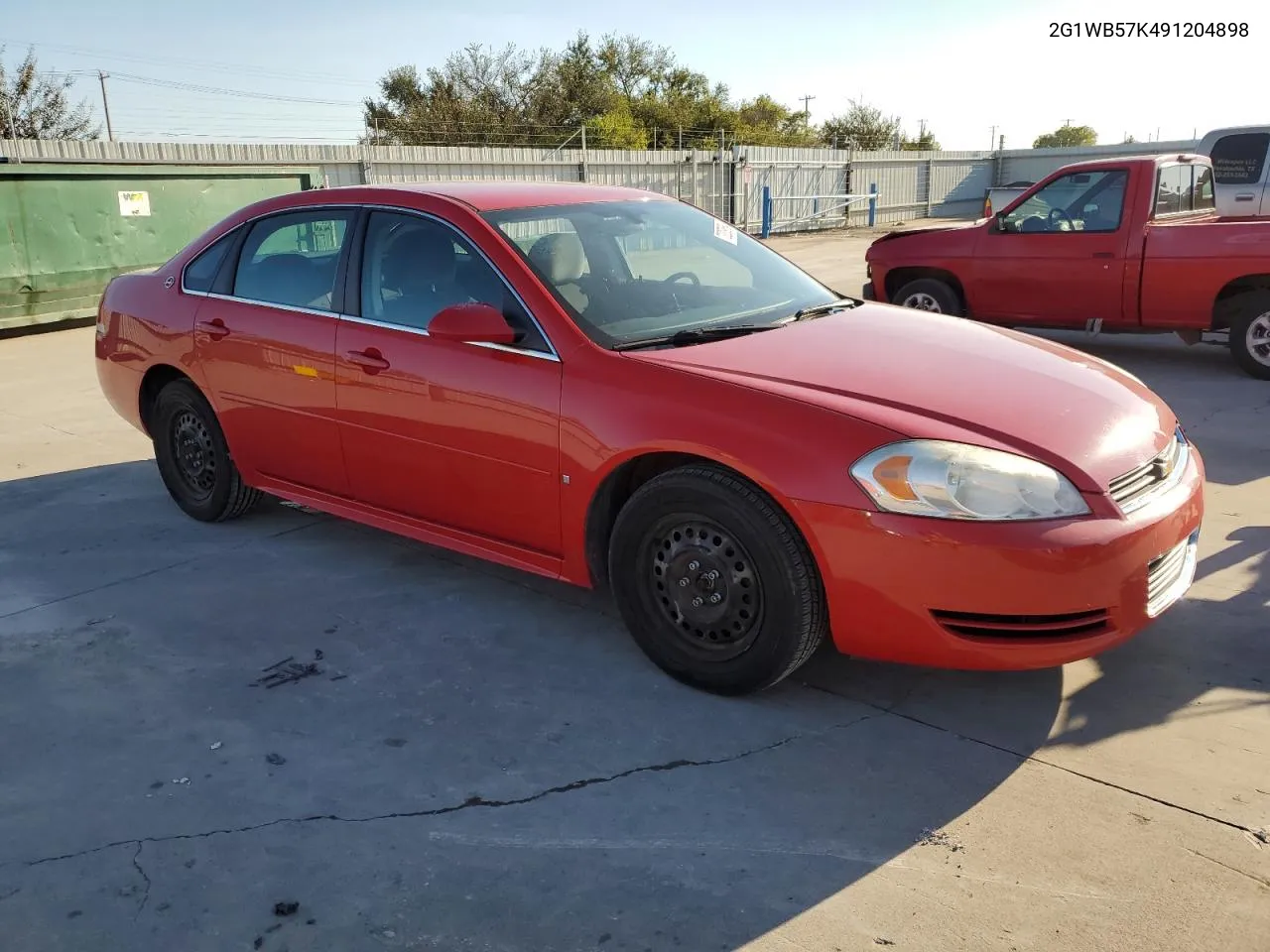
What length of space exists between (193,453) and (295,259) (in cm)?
126

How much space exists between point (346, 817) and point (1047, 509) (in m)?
2.10

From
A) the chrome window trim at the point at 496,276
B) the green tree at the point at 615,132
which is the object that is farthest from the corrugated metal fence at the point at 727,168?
the green tree at the point at 615,132

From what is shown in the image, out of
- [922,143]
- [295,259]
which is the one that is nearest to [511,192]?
[295,259]

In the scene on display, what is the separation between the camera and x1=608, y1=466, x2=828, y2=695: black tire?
10.6 ft

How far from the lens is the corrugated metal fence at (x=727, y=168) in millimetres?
18109

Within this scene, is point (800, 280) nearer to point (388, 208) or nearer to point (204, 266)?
point (388, 208)

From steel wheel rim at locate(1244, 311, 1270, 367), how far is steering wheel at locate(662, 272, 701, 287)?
585 centimetres

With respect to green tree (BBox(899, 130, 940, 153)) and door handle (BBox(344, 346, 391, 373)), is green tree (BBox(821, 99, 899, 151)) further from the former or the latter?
door handle (BBox(344, 346, 391, 373))

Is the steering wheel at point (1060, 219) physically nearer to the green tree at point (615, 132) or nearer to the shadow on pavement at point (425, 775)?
the shadow on pavement at point (425, 775)

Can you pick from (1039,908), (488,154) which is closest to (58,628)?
(1039,908)

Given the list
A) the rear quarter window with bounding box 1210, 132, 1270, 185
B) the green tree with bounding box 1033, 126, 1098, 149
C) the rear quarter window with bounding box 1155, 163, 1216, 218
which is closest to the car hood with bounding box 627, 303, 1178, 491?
the rear quarter window with bounding box 1155, 163, 1216, 218

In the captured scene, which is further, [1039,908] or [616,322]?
[616,322]

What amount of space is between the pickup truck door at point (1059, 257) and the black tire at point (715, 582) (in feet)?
21.6

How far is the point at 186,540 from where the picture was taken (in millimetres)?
5191
